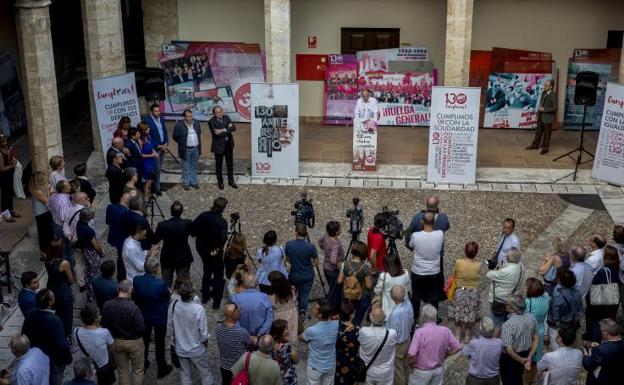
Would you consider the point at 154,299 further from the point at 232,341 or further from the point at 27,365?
the point at 27,365

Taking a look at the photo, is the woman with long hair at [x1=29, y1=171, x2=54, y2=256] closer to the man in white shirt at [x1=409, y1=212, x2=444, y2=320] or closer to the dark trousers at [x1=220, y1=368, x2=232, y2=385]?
the dark trousers at [x1=220, y1=368, x2=232, y2=385]

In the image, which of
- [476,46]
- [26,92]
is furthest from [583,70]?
[26,92]

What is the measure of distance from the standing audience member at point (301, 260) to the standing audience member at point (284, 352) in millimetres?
1964

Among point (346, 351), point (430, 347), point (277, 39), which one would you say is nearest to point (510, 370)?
point (430, 347)

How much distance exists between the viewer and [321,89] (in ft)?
67.7

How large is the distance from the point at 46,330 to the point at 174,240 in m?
2.53

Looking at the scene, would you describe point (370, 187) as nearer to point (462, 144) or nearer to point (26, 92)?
point (462, 144)

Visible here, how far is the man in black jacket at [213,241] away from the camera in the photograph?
12.0 metres

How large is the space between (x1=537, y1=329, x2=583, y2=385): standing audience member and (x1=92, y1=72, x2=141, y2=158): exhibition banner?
396 inches

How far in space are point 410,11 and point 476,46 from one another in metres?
1.57

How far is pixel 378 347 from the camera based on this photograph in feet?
30.6

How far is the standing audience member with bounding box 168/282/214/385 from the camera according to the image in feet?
32.2

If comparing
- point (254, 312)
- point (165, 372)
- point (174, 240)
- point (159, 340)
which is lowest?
point (165, 372)

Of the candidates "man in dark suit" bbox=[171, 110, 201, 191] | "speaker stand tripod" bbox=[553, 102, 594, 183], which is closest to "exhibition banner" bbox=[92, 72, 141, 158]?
"man in dark suit" bbox=[171, 110, 201, 191]
